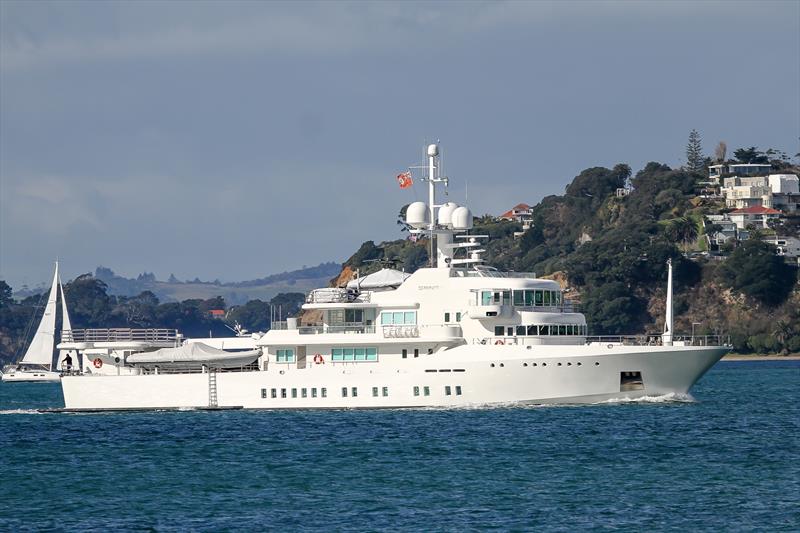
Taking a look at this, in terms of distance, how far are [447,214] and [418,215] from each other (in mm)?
1347

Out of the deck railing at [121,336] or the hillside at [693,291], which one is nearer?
the deck railing at [121,336]

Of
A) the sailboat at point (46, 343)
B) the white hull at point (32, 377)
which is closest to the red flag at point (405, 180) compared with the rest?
the sailboat at point (46, 343)

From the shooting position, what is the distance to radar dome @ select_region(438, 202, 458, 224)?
66062mm

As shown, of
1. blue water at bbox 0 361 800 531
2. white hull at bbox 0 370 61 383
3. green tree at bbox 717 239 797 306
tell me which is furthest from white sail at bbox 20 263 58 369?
blue water at bbox 0 361 800 531

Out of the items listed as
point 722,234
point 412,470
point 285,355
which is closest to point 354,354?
point 285,355

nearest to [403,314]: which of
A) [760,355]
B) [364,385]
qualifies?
[364,385]

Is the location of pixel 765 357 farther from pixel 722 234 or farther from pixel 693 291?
pixel 722 234

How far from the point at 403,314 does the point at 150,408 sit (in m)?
13.4

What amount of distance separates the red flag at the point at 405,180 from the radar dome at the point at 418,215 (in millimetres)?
1131

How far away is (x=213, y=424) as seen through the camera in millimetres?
61125

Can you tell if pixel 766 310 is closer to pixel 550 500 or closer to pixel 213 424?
pixel 213 424

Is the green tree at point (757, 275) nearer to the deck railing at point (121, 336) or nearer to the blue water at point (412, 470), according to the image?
the blue water at point (412, 470)

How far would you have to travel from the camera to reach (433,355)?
61.6 metres

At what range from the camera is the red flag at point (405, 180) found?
66.9 m
